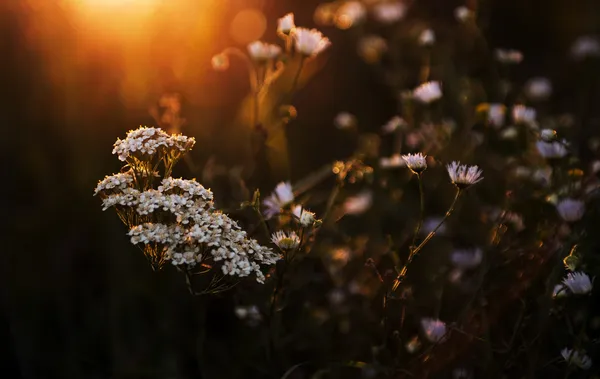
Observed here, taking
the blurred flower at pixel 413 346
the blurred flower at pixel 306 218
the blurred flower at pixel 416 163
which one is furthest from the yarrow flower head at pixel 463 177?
the blurred flower at pixel 413 346

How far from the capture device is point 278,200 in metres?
1.32

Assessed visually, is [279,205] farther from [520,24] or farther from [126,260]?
[520,24]

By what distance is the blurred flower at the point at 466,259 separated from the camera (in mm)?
1573

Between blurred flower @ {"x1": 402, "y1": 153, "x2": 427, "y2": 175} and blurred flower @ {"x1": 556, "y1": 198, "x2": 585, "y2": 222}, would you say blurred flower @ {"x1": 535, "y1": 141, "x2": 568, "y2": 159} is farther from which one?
blurred flower @ {"x1": 402, "y1": 153, "x2": 427, "y2": 175}

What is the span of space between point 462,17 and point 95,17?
109cm

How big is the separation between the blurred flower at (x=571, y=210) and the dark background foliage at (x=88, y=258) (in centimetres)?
49

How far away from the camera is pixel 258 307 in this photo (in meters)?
1.48

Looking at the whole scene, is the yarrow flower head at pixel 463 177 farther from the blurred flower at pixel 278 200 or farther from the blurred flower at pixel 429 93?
the blurred flower at pixel 429 93

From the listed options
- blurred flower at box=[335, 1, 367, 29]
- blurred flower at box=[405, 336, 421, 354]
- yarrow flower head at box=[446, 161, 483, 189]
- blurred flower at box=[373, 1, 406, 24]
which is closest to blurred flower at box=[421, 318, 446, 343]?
blurred flower at box=[405, 336, 421, 354]

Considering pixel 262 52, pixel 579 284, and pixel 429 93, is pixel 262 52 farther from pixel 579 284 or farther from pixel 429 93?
pixel 579 284

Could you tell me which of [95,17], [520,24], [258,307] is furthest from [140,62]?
[520,24]

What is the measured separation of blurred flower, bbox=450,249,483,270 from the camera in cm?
157

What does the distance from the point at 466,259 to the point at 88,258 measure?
1.04 meters

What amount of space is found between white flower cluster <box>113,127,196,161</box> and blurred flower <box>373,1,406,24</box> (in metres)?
1.43
